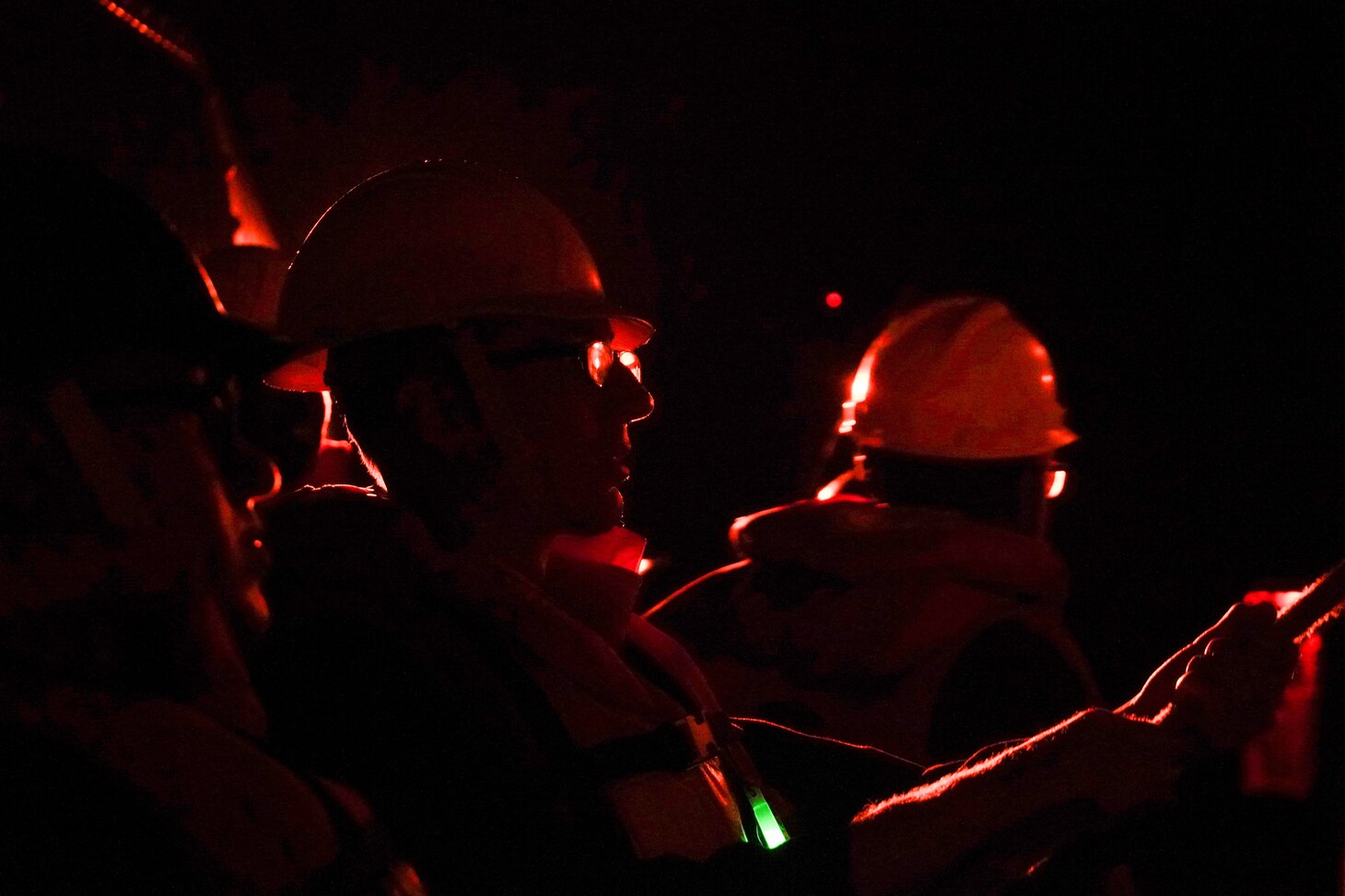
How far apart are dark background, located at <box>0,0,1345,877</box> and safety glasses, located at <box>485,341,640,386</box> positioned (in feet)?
10.6

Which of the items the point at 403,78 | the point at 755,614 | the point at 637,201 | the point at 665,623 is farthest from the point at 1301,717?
the point at 403,78

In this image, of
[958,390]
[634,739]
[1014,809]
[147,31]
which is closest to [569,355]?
[634,739]

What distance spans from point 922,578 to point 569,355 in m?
1.14

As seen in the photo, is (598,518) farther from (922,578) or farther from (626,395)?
(922,578)

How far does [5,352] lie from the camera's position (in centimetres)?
111

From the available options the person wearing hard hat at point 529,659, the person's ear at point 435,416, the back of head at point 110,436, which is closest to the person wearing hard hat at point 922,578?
the person wearing hard hat at point 529,659

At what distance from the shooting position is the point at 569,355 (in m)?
1.76

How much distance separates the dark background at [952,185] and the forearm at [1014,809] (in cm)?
416

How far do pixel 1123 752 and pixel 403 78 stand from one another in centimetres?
564

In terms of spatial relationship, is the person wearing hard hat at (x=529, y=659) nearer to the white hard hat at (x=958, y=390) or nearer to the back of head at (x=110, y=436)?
the back of head at (x=110, y=436)

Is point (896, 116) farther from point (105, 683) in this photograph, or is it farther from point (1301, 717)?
point (105, 683)

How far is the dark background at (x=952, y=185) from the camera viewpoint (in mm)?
5055

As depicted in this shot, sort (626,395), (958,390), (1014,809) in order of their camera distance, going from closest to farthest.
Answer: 1. (1014,809)
2. (626,395)
3. (958,390)

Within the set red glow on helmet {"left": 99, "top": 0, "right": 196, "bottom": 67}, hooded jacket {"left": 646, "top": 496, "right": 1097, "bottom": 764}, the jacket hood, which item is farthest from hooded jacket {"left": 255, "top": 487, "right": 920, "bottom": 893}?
red glow on helmet {"left": 99, "top": 0, "right": 196, "bottom": 67}
